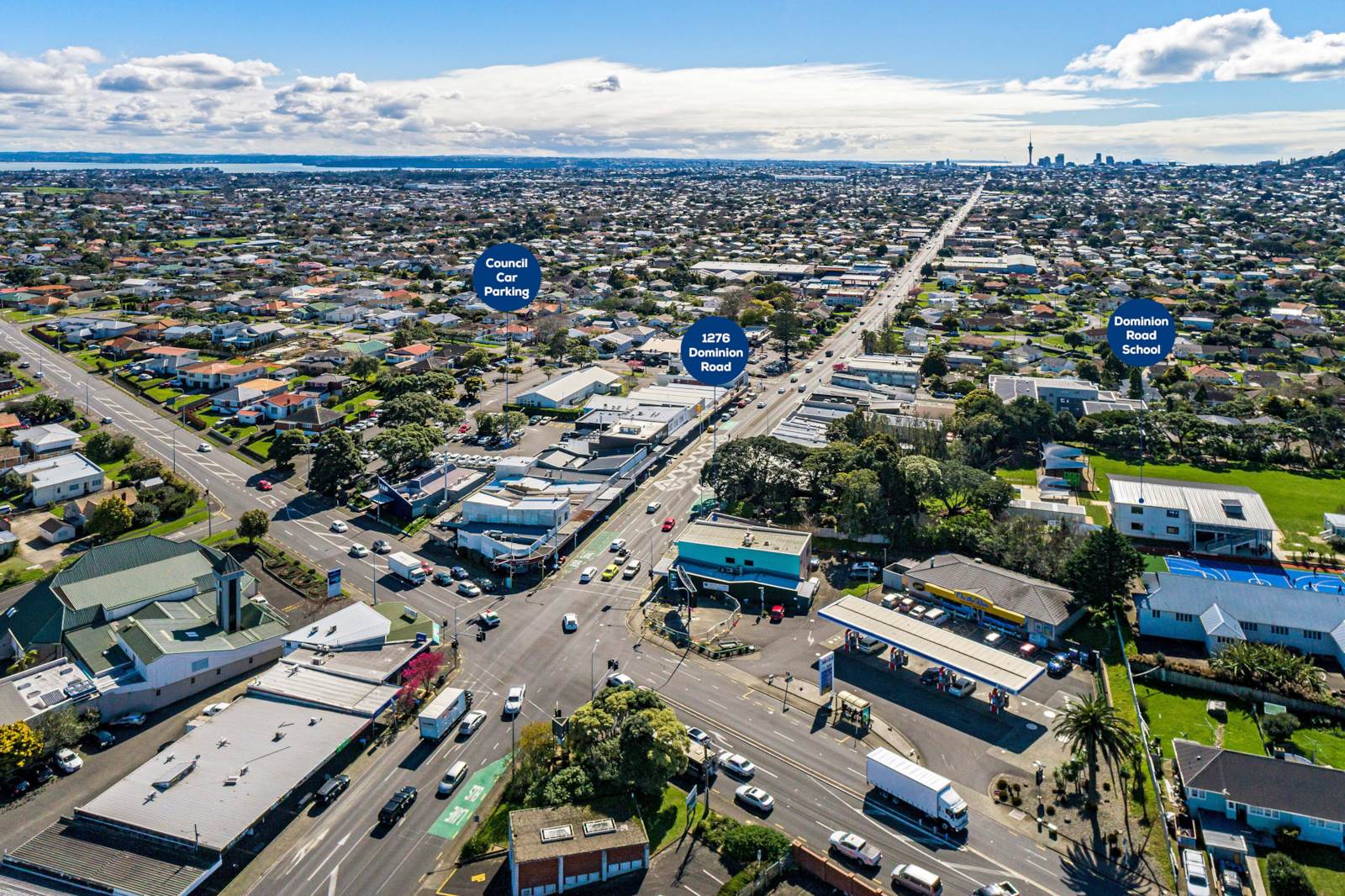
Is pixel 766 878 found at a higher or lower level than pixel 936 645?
lower

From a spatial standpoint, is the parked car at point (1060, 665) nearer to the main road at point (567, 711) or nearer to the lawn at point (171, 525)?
the main road at point (567, 711)

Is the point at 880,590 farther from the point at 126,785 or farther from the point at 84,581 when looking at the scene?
the point at 84,581

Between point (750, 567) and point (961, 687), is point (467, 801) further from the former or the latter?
point (961, 687)

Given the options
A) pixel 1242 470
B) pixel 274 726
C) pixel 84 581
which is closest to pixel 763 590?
pixel 274 726

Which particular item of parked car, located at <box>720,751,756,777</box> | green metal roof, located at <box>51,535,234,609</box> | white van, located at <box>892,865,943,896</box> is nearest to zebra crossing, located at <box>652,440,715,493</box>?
green metal roof, located at <box>51,535,234,609</box>

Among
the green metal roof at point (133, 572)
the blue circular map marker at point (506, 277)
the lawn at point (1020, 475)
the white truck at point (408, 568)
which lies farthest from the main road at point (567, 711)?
the lawn at point (1020, 475)

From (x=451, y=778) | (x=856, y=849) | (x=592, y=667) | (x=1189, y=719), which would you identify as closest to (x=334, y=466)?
(x=592, y=667)
